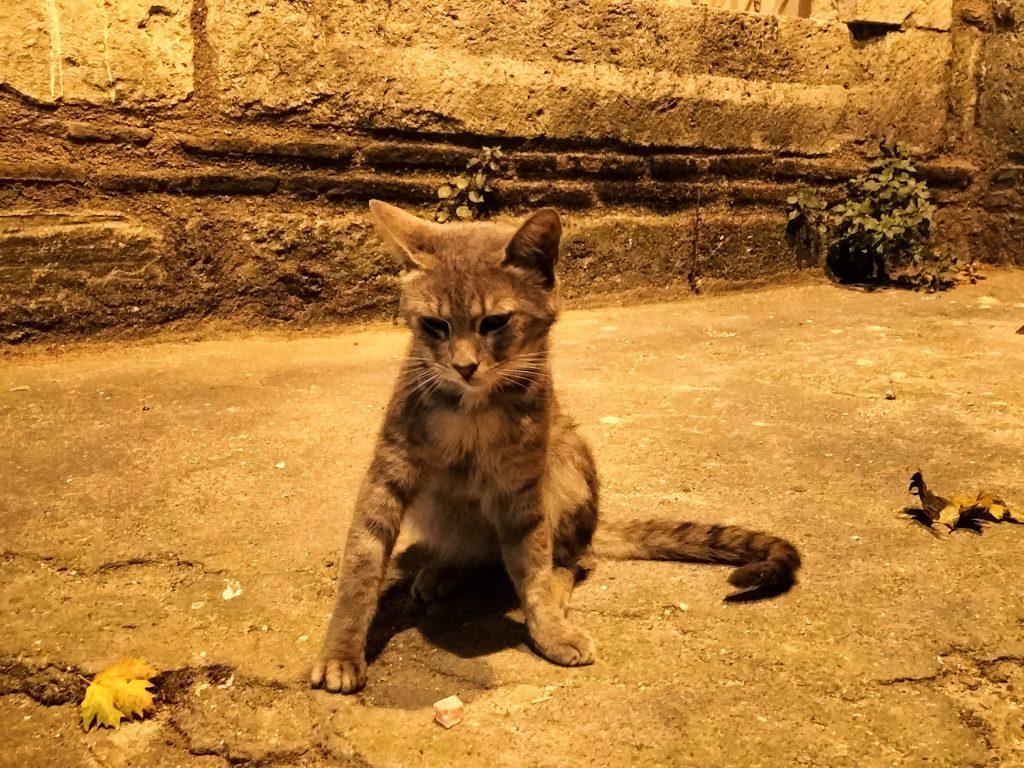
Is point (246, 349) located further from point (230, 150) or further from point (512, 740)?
point (512, 740)

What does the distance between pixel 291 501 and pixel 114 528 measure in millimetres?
462

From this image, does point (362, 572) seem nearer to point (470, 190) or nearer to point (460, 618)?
point (460, 618)

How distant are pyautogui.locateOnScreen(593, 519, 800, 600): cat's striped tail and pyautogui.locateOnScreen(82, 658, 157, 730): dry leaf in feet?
3.55

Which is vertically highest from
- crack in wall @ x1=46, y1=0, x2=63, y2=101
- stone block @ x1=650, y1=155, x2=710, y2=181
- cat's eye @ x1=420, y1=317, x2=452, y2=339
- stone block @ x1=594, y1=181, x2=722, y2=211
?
crack in wall @ x1=46, y1=0, x2=63, y2=101

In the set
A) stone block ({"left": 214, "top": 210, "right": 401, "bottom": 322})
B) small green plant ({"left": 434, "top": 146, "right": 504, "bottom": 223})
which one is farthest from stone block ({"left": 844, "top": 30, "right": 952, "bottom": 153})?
stone block ({"left": 214, "top": 210, "right": 401, "bottom": 322})

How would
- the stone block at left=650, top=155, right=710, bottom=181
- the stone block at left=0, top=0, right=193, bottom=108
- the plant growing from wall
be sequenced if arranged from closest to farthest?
the stone block at left=0, top=0, right=193, bottom=108 < the stone block at left=650, top=155, right=710, bottom=181 < the plant growing from wall

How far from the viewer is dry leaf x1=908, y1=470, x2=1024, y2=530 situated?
2.22 m

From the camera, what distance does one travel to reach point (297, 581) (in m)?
2.02

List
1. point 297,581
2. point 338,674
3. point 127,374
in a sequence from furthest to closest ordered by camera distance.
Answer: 1. point 127,374
2. point 297,581
3. point 338,674

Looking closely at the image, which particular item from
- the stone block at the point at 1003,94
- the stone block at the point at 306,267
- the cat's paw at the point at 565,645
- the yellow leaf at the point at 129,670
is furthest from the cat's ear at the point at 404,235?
the stone block at the point at 1003,94

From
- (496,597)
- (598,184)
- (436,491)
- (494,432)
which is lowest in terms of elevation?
(496,597)

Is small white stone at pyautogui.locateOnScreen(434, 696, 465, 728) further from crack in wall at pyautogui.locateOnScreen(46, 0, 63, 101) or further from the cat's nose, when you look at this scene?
crack in wall at pyautogui.locateOnScreen(46, 0, 63, 101)

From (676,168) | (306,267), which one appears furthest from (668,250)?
(306,267)

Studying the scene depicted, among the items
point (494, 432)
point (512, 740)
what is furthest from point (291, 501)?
point (512, 740)
